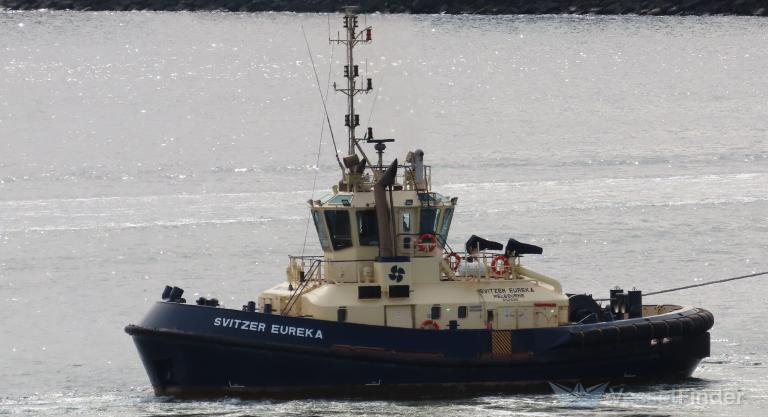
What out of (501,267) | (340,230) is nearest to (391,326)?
(340,230)

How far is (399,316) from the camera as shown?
96.0 feet

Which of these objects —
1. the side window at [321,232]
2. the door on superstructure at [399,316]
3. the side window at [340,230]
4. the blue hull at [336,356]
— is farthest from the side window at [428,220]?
the blue hull at [336,356]

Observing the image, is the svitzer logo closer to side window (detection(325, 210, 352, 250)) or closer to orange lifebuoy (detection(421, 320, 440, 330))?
orange lifebuoy (detection(421, 320, 440, 330))

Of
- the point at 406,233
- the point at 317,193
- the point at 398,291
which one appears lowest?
the point at 317,193

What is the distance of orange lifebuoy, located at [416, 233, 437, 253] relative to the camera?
2977 centimetres

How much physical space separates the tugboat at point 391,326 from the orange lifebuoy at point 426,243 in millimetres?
24

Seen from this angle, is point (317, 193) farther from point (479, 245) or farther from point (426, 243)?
point (426, 243)

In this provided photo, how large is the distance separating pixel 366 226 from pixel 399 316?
5.40ft

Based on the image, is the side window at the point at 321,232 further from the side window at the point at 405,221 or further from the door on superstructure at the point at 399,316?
the door on superstructure at the point at 399,316

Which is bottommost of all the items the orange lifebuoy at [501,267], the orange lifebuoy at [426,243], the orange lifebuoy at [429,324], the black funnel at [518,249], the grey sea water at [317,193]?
the grey sea water at [317,193]

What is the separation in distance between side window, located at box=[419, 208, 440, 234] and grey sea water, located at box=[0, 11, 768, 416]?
9.63 feet

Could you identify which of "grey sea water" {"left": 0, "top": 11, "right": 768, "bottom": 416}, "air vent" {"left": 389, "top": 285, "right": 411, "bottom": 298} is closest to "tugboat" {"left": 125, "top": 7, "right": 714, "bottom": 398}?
"air vent" {"left": 389, "top": 285, "right": 411, "bottom": 298}

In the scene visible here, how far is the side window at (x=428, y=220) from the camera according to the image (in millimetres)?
29820

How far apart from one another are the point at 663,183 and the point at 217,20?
122545 mm
